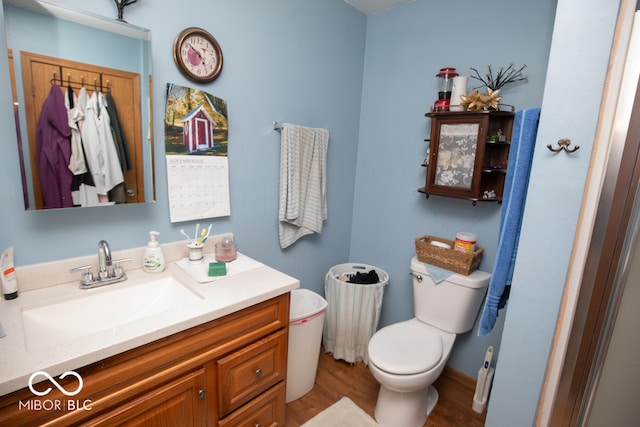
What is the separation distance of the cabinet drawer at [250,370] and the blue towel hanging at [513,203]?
0.88 metres

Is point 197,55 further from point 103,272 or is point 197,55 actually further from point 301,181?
point 103,272

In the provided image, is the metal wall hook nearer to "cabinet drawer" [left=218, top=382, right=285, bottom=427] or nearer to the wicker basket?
the wicker basket

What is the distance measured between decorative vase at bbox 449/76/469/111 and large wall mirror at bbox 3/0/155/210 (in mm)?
1509

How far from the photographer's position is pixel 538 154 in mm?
1076

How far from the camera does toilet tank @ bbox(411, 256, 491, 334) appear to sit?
1.72 metres

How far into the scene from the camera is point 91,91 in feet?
3.72

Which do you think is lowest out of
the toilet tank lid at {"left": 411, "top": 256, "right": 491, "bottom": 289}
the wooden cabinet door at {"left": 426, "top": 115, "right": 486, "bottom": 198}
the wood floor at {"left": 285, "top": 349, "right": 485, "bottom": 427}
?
the wood floor at {"left": 285, "top": 349, "right": 485, "bottom": 427}

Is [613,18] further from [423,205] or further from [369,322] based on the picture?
[369,322]

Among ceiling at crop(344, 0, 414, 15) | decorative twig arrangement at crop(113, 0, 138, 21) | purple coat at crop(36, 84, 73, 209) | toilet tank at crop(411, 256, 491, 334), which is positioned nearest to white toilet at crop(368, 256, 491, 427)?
toilet tank at crop(411, 256, 491, 334)

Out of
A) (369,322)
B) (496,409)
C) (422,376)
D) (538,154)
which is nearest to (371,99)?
(538,154)

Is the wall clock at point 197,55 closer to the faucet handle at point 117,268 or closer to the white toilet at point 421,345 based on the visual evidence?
the faucet handle at point 117,268

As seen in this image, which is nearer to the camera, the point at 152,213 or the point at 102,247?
the point at 102,247

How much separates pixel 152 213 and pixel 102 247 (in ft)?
0.80

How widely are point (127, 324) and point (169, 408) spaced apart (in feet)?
1.01
